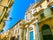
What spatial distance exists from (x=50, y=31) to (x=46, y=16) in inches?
62.1

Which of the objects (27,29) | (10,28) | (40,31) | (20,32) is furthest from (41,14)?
(10,28)

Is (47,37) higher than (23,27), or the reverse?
(23,27)

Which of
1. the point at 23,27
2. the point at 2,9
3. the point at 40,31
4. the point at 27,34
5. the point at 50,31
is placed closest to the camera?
the point at 2,9

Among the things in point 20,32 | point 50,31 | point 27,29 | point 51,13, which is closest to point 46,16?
point 51,13

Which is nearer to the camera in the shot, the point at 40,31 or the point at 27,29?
the point at 40,31

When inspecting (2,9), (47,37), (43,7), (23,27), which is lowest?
(47,37)

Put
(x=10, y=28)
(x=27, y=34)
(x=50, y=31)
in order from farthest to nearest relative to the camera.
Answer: (x=10, y=28)
(x=27, y=34)
(x=50, y=31)

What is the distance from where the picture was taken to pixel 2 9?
6.61 metres

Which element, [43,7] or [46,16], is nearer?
[46,16]

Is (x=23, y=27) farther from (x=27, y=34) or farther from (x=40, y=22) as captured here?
(x=40, y=22)

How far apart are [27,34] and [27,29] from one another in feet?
2.30

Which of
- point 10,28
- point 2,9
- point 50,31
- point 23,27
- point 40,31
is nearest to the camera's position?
point 2,9

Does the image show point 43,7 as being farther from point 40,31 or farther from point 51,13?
point 40,31

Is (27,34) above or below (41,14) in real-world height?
below
